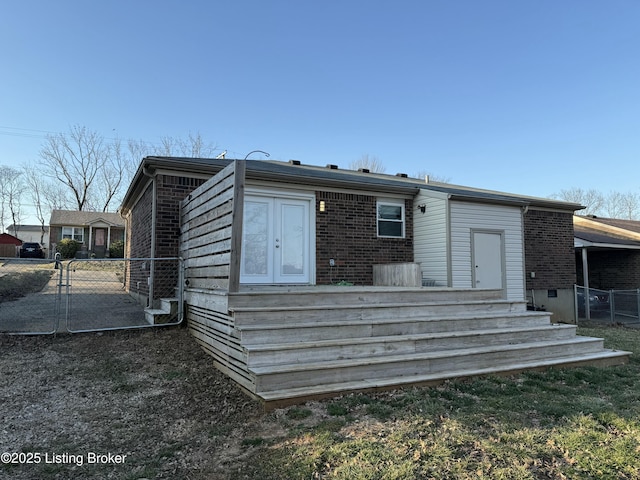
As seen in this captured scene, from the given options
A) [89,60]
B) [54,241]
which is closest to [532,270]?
[89,60]

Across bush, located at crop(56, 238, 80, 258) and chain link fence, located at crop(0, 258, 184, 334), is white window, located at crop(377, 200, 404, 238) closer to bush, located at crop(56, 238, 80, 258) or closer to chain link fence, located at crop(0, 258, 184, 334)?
chain link fence, located at crop(0, 258, 184, 334)

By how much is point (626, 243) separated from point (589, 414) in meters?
15.7

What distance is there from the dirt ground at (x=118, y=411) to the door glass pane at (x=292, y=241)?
10.7 feet

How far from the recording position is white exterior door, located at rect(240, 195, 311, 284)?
8414mm

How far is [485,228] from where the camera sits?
1013cm

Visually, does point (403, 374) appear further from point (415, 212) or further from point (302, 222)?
point (415, 212)

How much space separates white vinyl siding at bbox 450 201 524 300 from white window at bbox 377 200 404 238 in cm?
126

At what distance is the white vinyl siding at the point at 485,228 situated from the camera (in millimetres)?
9660

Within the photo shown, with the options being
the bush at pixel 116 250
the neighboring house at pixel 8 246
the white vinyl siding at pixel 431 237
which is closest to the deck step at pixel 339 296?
the white vinyl siding at pixel 431 237

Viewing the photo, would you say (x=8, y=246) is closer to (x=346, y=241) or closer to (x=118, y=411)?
(x=346, y=241)

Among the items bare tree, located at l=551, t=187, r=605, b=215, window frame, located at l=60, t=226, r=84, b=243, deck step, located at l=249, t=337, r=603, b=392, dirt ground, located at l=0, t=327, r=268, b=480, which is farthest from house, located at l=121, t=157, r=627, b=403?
bare tree, located at l=551, t=187, r=605, b=215

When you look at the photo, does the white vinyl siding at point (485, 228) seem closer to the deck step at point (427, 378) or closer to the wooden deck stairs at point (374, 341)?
the wooden deck stairs at point (374, 341)

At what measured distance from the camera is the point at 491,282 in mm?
10250

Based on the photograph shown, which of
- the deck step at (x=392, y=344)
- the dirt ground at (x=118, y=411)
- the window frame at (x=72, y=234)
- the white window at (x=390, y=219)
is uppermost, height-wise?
the window frame at (x=72, y=234)
